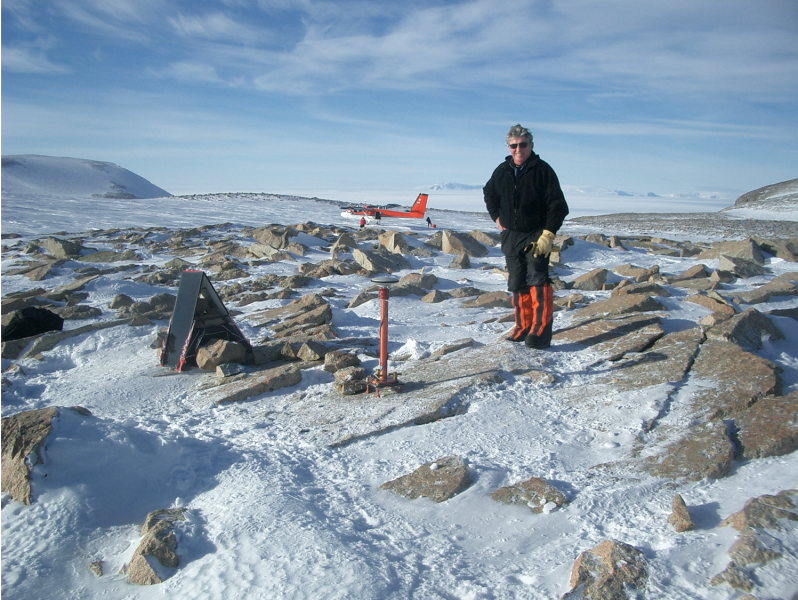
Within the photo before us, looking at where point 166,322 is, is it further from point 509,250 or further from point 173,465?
point 509,250

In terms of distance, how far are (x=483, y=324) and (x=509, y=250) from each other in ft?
6.53

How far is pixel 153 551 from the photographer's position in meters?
2.45

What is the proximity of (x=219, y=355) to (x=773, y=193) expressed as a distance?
4763cm

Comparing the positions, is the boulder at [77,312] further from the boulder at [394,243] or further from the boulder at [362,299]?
the boulder at [394,243]

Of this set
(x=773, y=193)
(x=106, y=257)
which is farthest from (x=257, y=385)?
(x=773, y=193)

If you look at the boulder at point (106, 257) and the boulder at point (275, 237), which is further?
the boulder at point (275, 237)

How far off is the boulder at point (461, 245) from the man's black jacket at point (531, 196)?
9.57 meters

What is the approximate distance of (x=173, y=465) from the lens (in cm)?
348

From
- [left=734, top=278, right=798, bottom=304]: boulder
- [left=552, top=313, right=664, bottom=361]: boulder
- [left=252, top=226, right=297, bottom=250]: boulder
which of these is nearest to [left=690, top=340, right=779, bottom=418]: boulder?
[left=552, top=313, right=664, bottom=361]: boulder

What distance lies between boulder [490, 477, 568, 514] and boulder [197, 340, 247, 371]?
11.7 ft

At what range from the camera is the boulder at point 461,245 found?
14.4m

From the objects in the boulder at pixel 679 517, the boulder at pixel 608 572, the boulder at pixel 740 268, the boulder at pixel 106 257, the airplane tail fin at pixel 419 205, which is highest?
the airplane tail fin at pixel 419 205

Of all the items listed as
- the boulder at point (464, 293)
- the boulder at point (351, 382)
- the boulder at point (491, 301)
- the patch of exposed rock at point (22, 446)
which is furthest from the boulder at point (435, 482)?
the boulder at point (464, 293)

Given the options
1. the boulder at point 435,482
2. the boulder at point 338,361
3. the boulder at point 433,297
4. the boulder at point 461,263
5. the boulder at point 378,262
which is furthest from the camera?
the boulder at point 461,263
